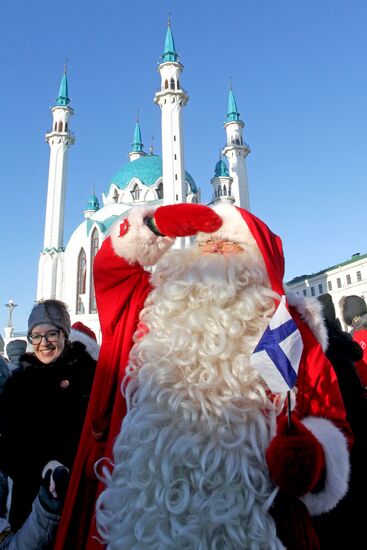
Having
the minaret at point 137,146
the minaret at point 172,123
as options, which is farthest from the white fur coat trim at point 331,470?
the minaret at point 137,146

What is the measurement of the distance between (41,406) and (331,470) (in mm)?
1514

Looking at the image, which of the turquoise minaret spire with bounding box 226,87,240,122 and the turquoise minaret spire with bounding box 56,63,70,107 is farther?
the turquoise minaret spire with bounding box 226,87,240,122

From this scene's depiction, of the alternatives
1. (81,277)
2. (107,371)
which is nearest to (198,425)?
(107,371)

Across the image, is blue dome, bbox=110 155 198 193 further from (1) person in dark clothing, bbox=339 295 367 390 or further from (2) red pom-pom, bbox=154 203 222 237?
(2) red pom-pom, bbox=154 203 222 237

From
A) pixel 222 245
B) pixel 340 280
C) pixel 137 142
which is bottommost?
pixel 222 245

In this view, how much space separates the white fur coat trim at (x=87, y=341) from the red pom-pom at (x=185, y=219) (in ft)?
4.35

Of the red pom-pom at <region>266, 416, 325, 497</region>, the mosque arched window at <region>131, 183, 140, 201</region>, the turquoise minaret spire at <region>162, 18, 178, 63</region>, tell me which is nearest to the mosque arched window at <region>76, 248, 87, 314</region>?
the mosque arched window at <region>131, 183, 140, 201</region>

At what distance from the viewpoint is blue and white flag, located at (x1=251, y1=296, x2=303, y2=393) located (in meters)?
1.23

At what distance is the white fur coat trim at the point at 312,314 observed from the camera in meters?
1.72

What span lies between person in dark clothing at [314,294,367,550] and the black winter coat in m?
1.28

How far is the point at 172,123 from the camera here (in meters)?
23.9

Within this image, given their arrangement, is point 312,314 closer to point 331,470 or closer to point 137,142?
point 331,470

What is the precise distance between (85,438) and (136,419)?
0.42 m

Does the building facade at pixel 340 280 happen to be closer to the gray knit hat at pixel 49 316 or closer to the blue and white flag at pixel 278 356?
the gray knit hat at pixel 49 316
